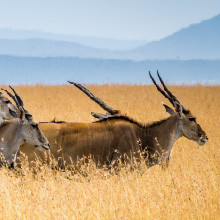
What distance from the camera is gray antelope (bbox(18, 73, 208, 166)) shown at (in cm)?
702

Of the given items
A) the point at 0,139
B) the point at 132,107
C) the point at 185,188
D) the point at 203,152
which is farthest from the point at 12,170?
the point at 132,107

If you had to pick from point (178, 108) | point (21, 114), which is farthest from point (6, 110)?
point (178, 108)

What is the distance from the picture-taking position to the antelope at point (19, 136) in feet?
21.6

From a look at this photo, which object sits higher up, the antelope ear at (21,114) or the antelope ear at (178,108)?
the antelope ear at (178,108)

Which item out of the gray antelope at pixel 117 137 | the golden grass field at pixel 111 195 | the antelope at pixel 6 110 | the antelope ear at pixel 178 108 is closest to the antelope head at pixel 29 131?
the gray antelope at pixel 117 137

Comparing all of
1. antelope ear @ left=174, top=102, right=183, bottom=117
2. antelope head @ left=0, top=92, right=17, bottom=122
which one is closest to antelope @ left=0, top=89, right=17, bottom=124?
antelope head @ left=0, top=92, right=17, bottom=122

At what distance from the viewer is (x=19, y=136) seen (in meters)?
6.69

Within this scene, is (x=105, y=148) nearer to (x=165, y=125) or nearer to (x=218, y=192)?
(x=165, y=125)

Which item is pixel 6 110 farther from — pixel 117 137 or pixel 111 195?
pixel 111 195

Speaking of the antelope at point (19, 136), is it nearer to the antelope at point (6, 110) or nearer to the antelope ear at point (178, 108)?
the antelope at point (6, 110)

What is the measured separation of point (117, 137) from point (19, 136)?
1451mm

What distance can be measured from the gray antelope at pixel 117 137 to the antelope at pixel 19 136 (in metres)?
0.26

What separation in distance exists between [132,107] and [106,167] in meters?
10.7

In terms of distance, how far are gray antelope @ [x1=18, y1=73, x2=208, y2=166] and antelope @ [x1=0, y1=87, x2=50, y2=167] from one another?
10.1 inches
